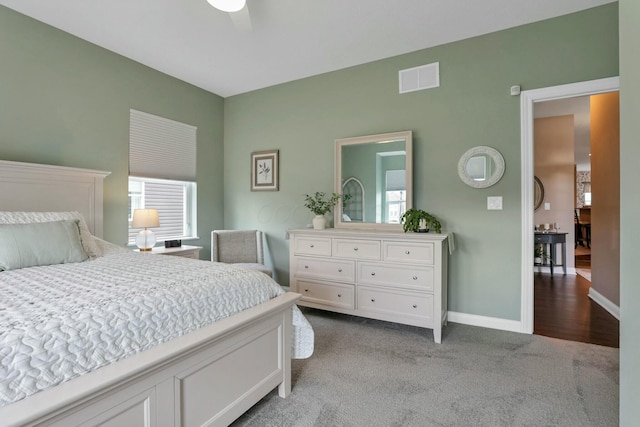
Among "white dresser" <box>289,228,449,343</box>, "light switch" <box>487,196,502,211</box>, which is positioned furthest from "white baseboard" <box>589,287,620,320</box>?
"white dresser" <box>289,228,449,343</box>

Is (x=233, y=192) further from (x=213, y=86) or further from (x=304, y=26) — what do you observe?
(x=304, y=26)

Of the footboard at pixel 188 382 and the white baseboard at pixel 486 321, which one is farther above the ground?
the footboard at pixel 188 382

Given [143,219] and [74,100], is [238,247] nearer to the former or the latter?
[143,219]

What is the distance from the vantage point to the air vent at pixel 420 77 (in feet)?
10.5

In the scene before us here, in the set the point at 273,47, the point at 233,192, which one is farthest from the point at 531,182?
the point at 233,192

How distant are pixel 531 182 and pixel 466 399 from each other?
6.29 feet

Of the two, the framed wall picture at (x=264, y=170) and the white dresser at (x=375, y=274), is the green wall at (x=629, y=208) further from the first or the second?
the framed wall picture at (x=264, y=170)

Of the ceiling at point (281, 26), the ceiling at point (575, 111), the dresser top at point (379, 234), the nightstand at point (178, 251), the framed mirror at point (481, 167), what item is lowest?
the nightstand at point (178, 251)

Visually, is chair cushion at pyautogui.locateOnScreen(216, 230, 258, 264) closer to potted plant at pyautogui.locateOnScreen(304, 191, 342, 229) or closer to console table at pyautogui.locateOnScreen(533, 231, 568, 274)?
potted plant at pyautogui.locateOnScreen(304, 191, 342, 229)

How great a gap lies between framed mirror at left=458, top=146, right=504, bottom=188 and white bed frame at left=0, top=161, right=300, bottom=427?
2086 mm

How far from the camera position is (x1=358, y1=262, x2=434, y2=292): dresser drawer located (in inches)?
109

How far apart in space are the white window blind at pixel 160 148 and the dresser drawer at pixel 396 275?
2.56m

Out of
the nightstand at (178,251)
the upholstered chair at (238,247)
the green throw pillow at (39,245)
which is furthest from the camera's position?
the upholstered chair at (238,247)

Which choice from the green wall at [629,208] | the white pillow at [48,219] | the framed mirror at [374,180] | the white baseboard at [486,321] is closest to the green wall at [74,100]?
the white pillow at [48,219]
